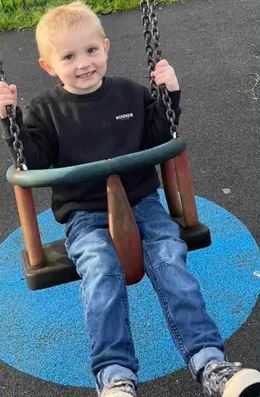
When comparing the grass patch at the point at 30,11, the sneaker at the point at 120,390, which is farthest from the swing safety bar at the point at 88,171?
the grass patch at the point at 30,11

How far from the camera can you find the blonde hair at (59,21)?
2232 mm

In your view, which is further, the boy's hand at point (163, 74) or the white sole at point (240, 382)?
the boy's hand at point (163, 74)

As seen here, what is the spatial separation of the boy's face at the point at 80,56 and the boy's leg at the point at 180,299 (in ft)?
2.03

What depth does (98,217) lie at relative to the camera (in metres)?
2.31

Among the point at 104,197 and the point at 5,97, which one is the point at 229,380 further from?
the point at 5,97

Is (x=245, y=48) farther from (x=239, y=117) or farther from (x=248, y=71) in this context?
(x=239, y=117)

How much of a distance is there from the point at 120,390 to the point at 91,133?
971 mm

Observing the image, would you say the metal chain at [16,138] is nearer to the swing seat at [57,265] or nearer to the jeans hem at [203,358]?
the swing seat at [57,265]

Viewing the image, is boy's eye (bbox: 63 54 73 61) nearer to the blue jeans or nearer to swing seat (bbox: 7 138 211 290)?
swing seat (bbox: 7 138 211 290)

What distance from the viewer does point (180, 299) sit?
204 cm

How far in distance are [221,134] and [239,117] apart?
0.88 feet

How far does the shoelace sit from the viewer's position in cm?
187

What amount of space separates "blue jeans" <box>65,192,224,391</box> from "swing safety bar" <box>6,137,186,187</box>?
282 millimetres

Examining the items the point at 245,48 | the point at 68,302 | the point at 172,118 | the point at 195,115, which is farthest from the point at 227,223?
the point at 245,48
